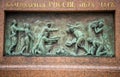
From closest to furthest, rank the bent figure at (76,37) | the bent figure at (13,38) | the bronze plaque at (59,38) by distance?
the bronze plaque at (59,38), the bent figure at (76,37), the bent figure at (13,38)

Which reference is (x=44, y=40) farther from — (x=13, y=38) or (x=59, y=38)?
(x=13, y=38)

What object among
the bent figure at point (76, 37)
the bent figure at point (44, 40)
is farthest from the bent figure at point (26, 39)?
the bent figure at point (76, 37)

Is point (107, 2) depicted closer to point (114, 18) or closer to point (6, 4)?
point (114, 18)

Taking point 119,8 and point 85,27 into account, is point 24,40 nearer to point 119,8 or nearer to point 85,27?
point 85,27

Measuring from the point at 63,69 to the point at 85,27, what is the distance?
1.45 meters

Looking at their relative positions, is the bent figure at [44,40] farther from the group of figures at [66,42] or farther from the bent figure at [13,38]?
the bent figure at [13,38]

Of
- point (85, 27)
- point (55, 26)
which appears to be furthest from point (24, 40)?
point (85, 27)

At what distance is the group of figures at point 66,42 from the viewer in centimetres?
948

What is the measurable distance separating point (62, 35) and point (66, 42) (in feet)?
0.82

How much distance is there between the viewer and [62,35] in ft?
31.6

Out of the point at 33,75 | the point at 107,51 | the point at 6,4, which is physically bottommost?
the point at 33,75

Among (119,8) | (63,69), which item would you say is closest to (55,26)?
(63,69)

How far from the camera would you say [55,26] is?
9.71m

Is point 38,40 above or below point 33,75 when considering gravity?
above
